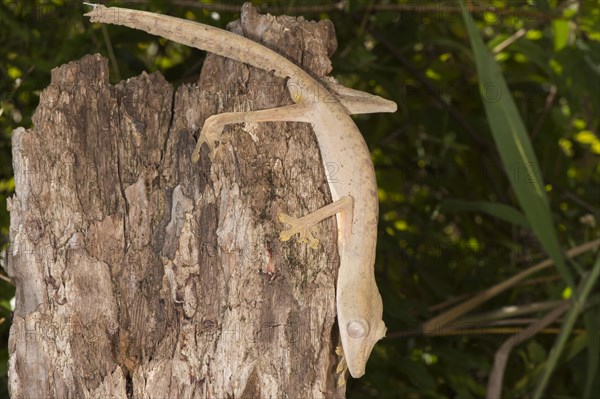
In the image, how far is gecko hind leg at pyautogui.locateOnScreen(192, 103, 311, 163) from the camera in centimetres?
292

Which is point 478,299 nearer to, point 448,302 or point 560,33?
point 448,302

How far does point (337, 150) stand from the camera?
312cm

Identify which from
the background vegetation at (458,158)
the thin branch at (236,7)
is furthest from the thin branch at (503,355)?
the thin branch at (236,7)

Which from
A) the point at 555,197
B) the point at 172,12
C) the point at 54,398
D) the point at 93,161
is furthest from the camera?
the point at 555,197

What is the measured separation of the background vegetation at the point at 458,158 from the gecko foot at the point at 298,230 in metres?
1.46

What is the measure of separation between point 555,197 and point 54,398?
424 centimetres

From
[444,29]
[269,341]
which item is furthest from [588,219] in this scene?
[269,341]

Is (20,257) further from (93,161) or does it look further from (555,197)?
(555,197)

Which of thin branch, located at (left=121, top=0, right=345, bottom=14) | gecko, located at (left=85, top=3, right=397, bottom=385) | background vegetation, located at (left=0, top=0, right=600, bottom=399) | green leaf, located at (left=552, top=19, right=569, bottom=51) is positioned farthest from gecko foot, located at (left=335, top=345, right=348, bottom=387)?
green leaf, located at (left=552, top=19, right=569, bottom=51)

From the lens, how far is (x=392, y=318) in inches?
183

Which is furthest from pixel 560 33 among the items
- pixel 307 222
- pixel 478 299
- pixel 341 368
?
pixel 341 368

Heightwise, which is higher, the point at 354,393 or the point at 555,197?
the point at 555,197

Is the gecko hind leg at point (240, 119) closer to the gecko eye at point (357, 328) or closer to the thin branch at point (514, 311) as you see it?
the gecko eye at point (357, 328)

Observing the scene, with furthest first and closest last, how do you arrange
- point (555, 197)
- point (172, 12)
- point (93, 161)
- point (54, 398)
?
point (555, 197)
point (172, 12)
point (93, 161)
point (54, 398)
